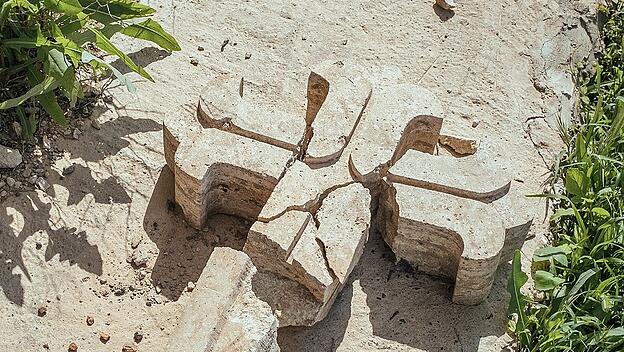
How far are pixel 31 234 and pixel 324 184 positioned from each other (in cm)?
130

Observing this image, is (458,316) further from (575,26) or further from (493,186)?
(575,26)

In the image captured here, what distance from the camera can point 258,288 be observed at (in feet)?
13.6

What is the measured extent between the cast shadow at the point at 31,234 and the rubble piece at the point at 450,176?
1.38 metres

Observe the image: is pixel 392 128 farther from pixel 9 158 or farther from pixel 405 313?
pixel 9 158

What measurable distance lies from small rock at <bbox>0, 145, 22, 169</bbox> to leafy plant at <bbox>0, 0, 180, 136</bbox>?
0.12m

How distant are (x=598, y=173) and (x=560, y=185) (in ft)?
1.02

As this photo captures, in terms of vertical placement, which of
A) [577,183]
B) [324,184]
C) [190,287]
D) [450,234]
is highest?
[324,184]

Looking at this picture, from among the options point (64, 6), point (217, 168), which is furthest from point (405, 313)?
point (64, 6)

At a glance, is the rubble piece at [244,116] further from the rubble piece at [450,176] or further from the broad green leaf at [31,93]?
the broad green leaf at [31,93]

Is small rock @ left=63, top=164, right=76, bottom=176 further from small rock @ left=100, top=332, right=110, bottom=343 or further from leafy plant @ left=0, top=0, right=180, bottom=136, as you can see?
small rock @ left=100, top=332, right=110, bottom=343

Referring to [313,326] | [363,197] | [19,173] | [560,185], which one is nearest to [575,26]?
[560,185]

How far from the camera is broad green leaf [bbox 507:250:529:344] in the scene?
4.25m

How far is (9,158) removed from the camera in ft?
14.4

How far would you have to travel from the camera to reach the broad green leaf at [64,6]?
4.25m
